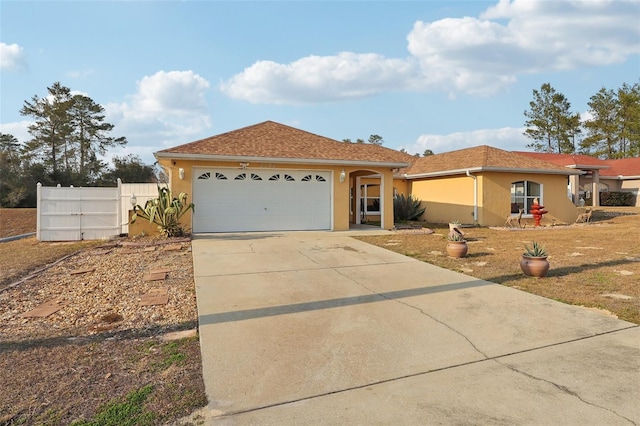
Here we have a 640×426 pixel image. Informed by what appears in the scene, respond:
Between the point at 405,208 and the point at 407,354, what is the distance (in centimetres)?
1602

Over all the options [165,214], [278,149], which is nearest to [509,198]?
[278,149]

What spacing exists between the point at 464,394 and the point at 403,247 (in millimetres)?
7615

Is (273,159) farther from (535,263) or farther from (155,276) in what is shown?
(535,263)

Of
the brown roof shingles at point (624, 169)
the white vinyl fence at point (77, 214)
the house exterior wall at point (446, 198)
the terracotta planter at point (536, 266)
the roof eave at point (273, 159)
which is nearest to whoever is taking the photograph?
the terracotta planter at point (536, 266)

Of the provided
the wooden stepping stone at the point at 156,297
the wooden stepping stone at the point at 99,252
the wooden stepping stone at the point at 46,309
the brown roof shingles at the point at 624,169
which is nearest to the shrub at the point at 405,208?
the wooden stepping stone at the point at 99,252

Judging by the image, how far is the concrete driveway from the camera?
8.85 feet

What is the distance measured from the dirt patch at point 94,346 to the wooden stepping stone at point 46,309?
0.06 meters

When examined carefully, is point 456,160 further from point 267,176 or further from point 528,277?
point 528,277

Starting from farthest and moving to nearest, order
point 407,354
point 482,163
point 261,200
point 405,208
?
point 405,208 → point 482,163 → point 261,200 → point 407,354

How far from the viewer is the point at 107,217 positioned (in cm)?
1271

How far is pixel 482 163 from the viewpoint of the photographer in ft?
55.0

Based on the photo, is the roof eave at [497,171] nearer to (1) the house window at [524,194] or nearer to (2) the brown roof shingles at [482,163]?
(2) the brown roof shingles at [482,163]

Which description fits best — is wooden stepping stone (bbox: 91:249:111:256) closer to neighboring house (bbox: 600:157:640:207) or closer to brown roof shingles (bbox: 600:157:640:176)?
neighboring house (bbox: 600:157:640:207)

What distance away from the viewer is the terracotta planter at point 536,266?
263 inches
